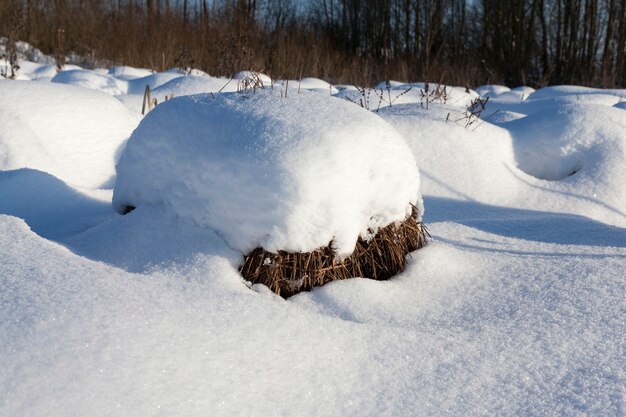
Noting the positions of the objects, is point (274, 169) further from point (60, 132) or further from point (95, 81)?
point (95, 81)

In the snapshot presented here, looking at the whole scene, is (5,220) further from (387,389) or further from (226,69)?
(226,69)

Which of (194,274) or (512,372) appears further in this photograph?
(194,274)

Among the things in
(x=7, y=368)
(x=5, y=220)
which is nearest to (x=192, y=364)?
(x=7, y=368)

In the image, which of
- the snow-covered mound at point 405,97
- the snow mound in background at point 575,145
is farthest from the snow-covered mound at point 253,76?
the snow mound in background at point 575,145

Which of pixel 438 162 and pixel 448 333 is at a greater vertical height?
pixel 438 162

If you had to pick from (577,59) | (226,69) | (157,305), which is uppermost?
(577,59)

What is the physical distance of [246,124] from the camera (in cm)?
199

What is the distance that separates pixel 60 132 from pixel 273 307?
2.14 metres

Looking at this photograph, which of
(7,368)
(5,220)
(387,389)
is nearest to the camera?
(7,368)

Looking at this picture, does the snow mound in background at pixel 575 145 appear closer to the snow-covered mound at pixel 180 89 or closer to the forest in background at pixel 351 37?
the snow-covered mound at pixel 180 89

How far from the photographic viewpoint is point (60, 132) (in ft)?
11.0

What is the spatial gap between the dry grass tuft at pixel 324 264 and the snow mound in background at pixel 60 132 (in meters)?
1.74

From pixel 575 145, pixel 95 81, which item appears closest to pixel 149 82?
pixel 95 81

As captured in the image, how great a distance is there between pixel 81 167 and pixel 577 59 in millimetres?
14597
